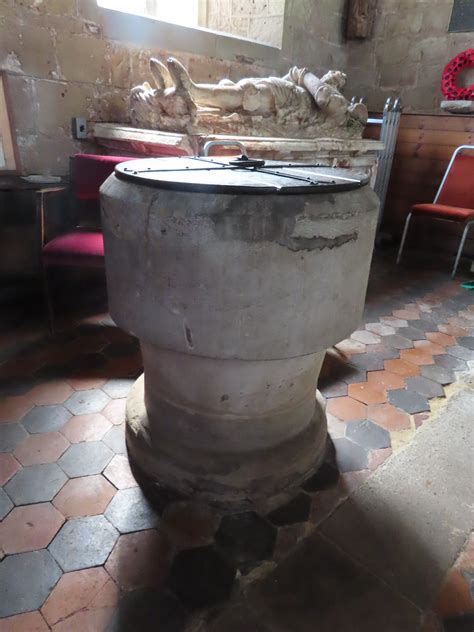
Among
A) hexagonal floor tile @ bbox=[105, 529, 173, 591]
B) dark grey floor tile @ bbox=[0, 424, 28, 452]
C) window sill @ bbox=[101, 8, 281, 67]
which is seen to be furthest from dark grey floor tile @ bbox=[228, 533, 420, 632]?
window sill @ bbox=[101, 8, 281, 67]

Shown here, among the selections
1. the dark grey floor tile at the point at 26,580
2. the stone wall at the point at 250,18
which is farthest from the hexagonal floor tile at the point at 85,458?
the stone wall at the point at 250,18

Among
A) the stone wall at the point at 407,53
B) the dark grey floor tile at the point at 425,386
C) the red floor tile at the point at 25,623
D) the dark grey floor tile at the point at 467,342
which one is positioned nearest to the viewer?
the red floor tile at the point at 25,623

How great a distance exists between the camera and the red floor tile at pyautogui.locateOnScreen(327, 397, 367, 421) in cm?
196

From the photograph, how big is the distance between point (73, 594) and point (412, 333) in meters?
2.37

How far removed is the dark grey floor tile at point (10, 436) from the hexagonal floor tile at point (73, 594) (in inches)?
24.7

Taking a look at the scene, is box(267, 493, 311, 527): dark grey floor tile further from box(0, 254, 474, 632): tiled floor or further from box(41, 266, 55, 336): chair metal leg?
box(41, 266, 55, 336): chair metal leg

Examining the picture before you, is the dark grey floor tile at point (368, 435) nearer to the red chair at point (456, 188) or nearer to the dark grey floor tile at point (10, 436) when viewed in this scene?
the dark grey floor tile at point (10, 436)

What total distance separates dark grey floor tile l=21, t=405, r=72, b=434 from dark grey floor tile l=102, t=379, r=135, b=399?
0.21 metres

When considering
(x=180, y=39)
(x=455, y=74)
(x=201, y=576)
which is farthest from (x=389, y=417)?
(x=455, y=74)

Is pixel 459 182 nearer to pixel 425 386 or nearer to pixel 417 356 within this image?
pixel 417 356

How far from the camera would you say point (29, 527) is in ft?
4.36

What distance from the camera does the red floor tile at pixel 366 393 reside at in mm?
2088

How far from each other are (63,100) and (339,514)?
3.01 meters

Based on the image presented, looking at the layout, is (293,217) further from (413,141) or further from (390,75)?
(390,75)
